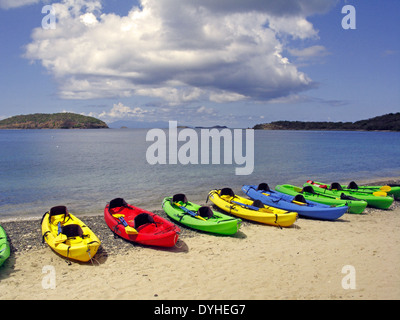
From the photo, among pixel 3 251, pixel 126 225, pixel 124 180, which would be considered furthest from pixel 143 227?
pixel 124 180

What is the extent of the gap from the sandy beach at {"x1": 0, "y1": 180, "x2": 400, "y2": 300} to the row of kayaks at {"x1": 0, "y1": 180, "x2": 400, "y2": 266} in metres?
0.43

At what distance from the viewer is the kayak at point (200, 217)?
11.8m

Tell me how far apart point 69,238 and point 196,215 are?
5264mm

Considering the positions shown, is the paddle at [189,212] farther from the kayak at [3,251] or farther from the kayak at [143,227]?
the kayak at [3,251]

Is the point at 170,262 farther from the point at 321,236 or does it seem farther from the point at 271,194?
the point at 271,194

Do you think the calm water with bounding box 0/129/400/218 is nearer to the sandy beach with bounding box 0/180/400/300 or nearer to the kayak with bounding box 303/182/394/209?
the sandy beach with bounding box 0/180/400/300

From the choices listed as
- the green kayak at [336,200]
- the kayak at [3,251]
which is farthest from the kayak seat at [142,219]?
the green kayak at [336,200]

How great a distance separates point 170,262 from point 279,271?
3.46 metres

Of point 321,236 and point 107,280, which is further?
point 321,236

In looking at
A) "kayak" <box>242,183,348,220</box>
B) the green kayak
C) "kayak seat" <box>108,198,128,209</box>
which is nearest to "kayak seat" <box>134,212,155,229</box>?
"kayak seat" <box>108,198,128,209</box>

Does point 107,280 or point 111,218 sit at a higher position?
point 111,218

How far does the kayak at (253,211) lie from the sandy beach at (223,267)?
48 centimetres
